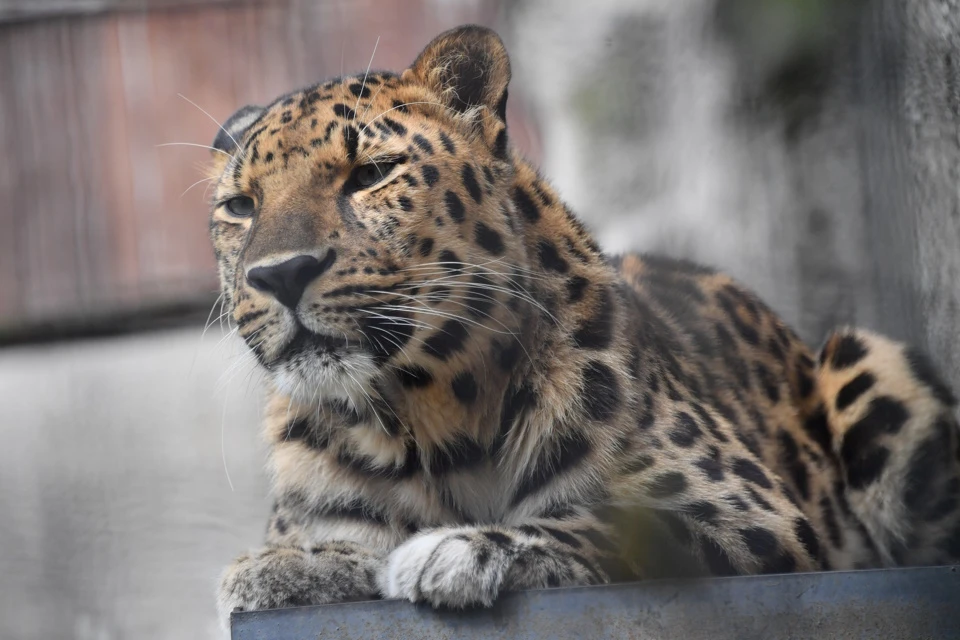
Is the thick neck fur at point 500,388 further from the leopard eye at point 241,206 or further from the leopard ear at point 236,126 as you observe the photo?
the leopard ear at point 236,126

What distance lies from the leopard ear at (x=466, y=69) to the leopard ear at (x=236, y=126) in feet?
1.73

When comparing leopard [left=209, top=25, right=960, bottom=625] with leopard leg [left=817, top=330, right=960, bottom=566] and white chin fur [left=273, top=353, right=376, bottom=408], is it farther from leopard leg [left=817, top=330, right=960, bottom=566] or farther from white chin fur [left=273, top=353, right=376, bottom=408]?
leopard leg [left=817, top=330, right=960, bottom=566]

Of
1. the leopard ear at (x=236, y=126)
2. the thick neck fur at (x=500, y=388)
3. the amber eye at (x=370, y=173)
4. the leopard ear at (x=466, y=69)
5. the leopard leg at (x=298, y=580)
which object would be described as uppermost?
the leopard ear at (x=466, y=69)

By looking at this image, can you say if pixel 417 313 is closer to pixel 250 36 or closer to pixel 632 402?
pixel 632 402

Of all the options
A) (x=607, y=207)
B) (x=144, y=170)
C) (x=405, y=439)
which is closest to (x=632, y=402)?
(x=405, y=439)

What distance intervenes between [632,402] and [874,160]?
1.75 meters

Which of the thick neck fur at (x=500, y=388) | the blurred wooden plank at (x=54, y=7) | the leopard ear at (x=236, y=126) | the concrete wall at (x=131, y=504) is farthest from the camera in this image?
the concrete wall at (x=131, y=504)

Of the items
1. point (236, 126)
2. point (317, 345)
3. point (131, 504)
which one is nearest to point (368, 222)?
point (317, 345)

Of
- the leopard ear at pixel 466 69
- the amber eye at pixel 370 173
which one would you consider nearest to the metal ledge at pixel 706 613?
the amber eye at pixel 370 173

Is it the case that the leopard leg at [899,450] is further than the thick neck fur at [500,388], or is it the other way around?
the leopard leg at [899,450]

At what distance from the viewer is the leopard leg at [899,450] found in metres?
3.44

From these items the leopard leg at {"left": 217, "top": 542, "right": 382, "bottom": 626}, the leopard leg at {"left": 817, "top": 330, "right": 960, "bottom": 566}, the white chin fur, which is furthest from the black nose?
the leopard leg at {"left": 817, "top": 330, "right": 960, "bottom": 566}

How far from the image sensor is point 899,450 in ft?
11.6

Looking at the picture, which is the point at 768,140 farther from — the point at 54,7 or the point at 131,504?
the point at 131,504
